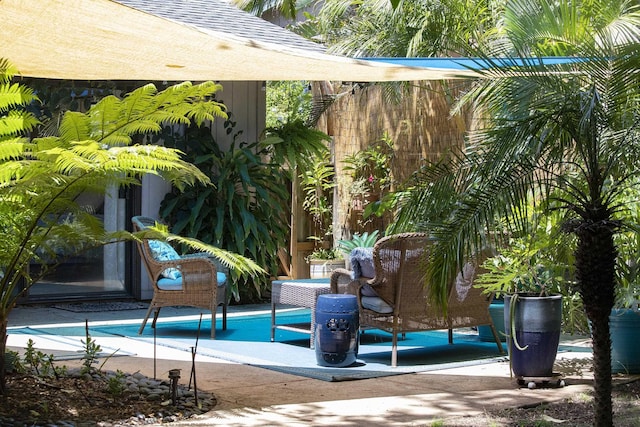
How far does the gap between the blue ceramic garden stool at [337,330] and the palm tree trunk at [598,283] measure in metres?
2.16

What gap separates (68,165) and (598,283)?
8.71 feet

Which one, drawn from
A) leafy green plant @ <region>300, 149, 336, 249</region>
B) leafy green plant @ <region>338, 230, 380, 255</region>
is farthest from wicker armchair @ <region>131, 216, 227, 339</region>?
leafy green plant @ <region>300, 149, 336, 249</region>

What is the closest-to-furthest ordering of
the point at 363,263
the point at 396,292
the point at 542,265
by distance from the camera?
1. the point at 542,265
2. the point at 396,292
3. the point at 363,263

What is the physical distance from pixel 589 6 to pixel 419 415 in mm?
4430

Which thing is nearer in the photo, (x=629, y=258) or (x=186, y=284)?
(x=629, y=258)

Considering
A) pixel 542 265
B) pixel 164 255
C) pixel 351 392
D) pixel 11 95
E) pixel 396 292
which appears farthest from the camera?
pixel 164 255

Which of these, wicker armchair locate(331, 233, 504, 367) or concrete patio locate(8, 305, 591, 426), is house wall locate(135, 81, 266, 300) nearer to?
concrete patio locate(8, 305, 591, 426)

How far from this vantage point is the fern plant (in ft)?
15.2

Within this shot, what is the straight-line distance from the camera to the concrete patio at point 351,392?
16.4ft

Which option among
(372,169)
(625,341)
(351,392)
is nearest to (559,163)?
(351,392)

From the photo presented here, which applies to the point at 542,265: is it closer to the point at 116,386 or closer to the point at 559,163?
the point at 559,163

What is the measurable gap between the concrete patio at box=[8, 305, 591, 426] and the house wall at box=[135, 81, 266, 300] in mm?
3426

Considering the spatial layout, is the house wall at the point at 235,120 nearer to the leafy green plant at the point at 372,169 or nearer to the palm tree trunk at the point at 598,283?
the leafy green plant at the point at 372,169

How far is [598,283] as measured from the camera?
462cm
